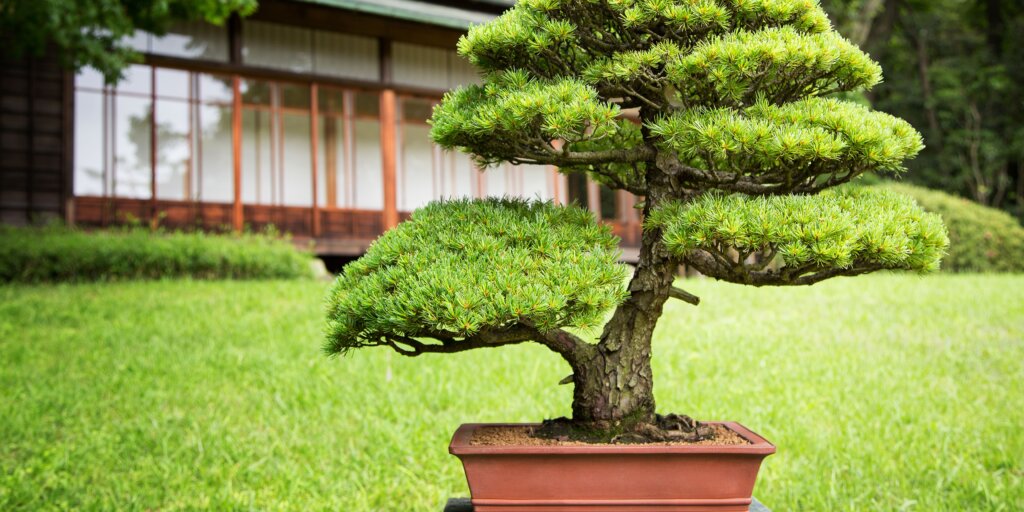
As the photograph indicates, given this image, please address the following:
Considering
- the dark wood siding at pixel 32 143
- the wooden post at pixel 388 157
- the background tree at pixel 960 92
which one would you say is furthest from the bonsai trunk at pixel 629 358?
the background tree at pixel 960 92

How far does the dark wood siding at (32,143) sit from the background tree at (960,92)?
14446 millimetres

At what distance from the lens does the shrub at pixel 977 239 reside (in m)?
12.8

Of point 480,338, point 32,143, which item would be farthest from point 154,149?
point 480,338

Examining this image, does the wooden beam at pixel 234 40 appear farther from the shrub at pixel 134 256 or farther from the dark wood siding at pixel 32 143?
the shrub at pixel 134 256

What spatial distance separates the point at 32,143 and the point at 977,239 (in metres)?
13.5

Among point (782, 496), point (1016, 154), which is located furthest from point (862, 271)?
point (1016, 154)

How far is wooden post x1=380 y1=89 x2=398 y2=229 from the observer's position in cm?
1044

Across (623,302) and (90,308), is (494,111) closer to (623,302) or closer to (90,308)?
(623,302)

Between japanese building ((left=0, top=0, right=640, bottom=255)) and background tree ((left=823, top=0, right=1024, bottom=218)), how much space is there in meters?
10.1

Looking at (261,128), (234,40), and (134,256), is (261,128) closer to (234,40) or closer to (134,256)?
(234,40)

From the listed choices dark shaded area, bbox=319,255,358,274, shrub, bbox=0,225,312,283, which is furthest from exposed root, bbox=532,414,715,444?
dark shaded area, bbox=319,255,358,274

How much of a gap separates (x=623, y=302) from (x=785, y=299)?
20.2 feet

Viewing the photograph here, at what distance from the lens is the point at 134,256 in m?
8.15

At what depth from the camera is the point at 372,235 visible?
11.1m
